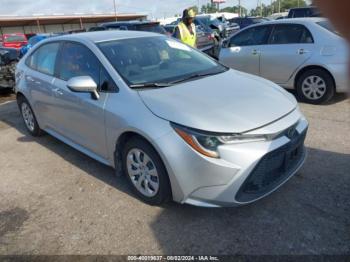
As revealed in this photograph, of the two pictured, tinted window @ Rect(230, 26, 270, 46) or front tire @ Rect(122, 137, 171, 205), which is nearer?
front tire @ Rect(122, 137, 171, 205)

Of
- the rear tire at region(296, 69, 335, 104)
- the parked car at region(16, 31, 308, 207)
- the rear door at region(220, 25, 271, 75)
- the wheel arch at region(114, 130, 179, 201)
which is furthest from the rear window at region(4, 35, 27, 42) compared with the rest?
the wheel arch at region(114, 130, 179, 201)

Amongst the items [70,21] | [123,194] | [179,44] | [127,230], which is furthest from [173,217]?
[70,21]

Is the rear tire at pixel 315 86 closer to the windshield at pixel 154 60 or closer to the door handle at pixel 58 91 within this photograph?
the windshield at pixel 154 60

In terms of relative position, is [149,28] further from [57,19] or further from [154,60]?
[57,19]

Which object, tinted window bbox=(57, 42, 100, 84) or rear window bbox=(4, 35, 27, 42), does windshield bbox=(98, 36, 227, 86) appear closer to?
tinted window bbox=(57, 42, 100, 84)

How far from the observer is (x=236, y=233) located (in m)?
2.89

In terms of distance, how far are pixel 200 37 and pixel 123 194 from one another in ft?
33.1

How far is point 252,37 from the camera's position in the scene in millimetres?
7199

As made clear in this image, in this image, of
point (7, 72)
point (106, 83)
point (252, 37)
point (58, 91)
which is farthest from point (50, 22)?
point (106, 83)

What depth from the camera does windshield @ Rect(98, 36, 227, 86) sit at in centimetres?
362

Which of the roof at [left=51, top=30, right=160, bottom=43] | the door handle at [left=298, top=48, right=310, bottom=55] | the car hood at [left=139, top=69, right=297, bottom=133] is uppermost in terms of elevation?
the roof at [left=51, top=30, right=160, bottom=43]

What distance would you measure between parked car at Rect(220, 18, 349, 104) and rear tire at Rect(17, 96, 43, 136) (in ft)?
13.7

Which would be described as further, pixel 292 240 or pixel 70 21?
pixel 70 21

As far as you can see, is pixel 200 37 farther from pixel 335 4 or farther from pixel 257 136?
pixel 335 4
